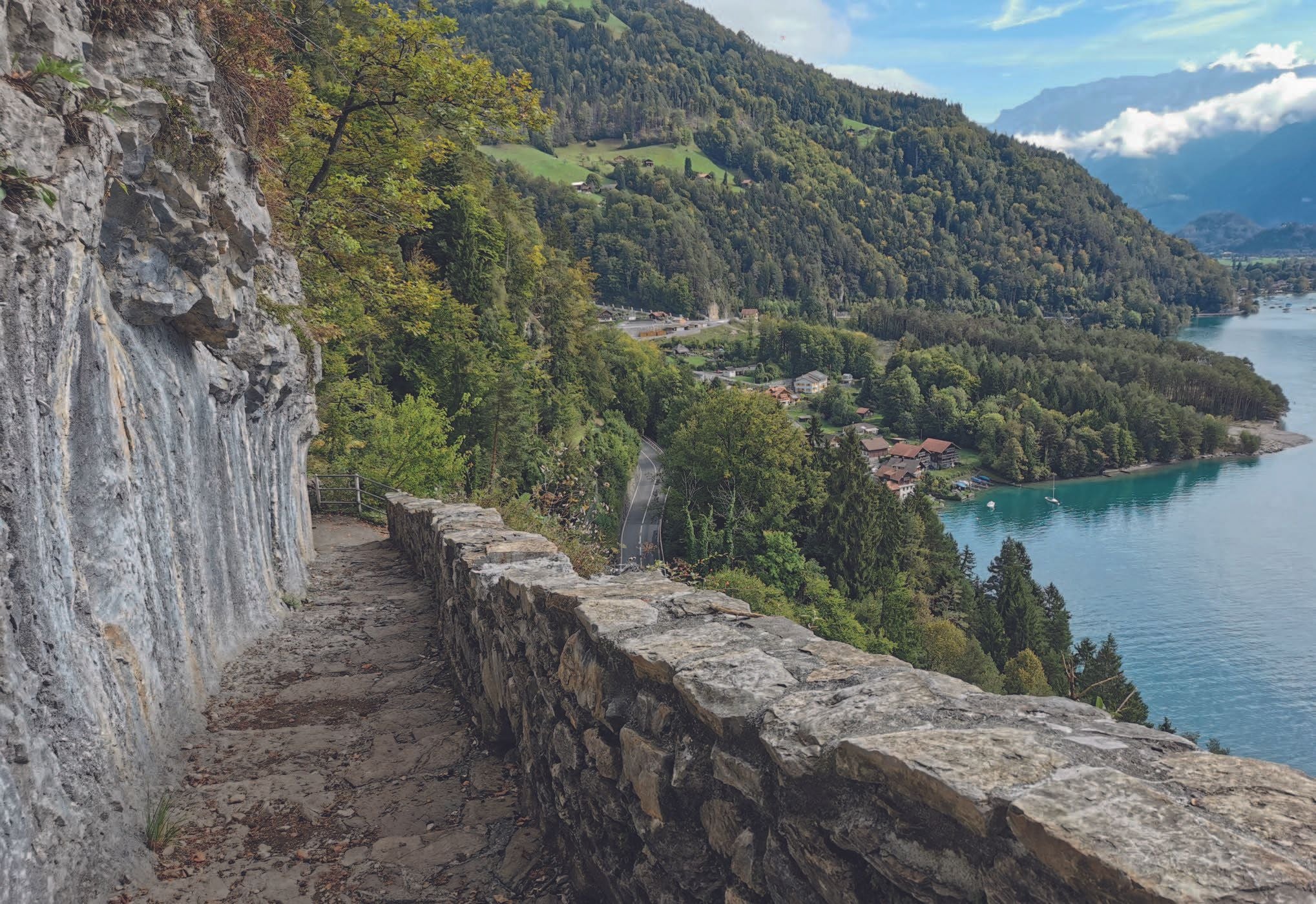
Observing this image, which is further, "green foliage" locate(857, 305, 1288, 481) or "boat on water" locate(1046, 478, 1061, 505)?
"green foliage" locate(857, 305, 1288, 481)

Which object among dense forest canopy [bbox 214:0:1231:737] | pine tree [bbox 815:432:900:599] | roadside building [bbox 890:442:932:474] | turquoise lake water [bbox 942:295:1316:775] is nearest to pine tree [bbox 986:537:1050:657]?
dense forest canopy [bbox 214:0:1231:737]

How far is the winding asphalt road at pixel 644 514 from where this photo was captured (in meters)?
44.7

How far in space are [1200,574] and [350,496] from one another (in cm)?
5747

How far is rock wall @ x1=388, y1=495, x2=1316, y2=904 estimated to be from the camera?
1.73m

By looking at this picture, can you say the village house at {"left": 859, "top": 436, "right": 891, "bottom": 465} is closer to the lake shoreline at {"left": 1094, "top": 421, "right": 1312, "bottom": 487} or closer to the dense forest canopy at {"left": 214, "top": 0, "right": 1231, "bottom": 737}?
the lake shoreline at {"left": 1094, "top": 421, "right": 1312, "bottom": 487}

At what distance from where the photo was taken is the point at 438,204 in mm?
13930

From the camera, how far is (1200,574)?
177ft

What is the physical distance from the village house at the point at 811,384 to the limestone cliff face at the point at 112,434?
115 meters

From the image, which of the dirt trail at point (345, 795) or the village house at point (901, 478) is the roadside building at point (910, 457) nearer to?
the village house at point (901, 478)

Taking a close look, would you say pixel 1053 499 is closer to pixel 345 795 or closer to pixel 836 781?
pixel 345 795

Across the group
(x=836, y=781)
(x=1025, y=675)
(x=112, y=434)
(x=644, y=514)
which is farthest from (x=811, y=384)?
(x=836, y=781)

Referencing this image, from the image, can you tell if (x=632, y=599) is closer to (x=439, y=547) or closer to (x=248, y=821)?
(x=248, y=821)

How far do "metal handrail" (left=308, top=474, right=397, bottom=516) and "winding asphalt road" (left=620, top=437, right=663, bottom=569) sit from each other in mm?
23749

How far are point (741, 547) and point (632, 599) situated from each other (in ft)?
129
